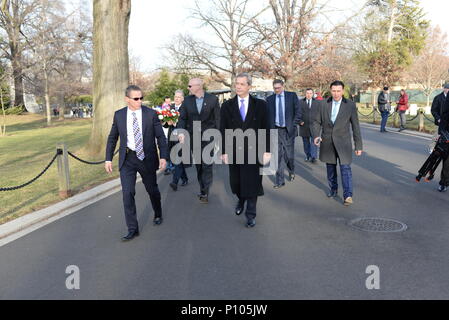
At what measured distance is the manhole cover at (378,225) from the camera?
209 inches

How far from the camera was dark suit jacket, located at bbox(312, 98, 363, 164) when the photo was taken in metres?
6.66

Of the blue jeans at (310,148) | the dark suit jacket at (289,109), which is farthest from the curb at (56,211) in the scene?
the blue jeans at (310,148)

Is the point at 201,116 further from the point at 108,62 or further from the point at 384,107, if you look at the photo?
the point at 384,107

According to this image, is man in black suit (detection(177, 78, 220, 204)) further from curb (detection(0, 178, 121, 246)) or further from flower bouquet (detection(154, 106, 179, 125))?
flower bouquet (detection(154, 106, 179, 125))

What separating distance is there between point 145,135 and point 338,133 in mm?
3296

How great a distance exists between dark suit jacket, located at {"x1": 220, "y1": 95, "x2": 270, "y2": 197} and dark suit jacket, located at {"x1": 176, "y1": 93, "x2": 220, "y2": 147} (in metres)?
1.43

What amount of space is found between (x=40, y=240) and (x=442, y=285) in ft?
15.3

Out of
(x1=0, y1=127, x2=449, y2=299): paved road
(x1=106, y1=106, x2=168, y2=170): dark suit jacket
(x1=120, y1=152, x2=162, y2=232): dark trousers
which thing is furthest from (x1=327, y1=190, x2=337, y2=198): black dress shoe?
(x1=120, y1=152, x2=162, y2=232): dark trousers

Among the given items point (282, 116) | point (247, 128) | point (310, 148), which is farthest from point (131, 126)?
point (310, 148)

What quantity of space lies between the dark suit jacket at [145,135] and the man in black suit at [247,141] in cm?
90

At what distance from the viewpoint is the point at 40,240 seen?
17.3 feet

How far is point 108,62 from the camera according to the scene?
12.3 meters

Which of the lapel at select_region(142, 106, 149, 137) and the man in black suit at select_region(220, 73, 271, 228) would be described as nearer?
the lapel at select_region(142, 106, 149, 137)
